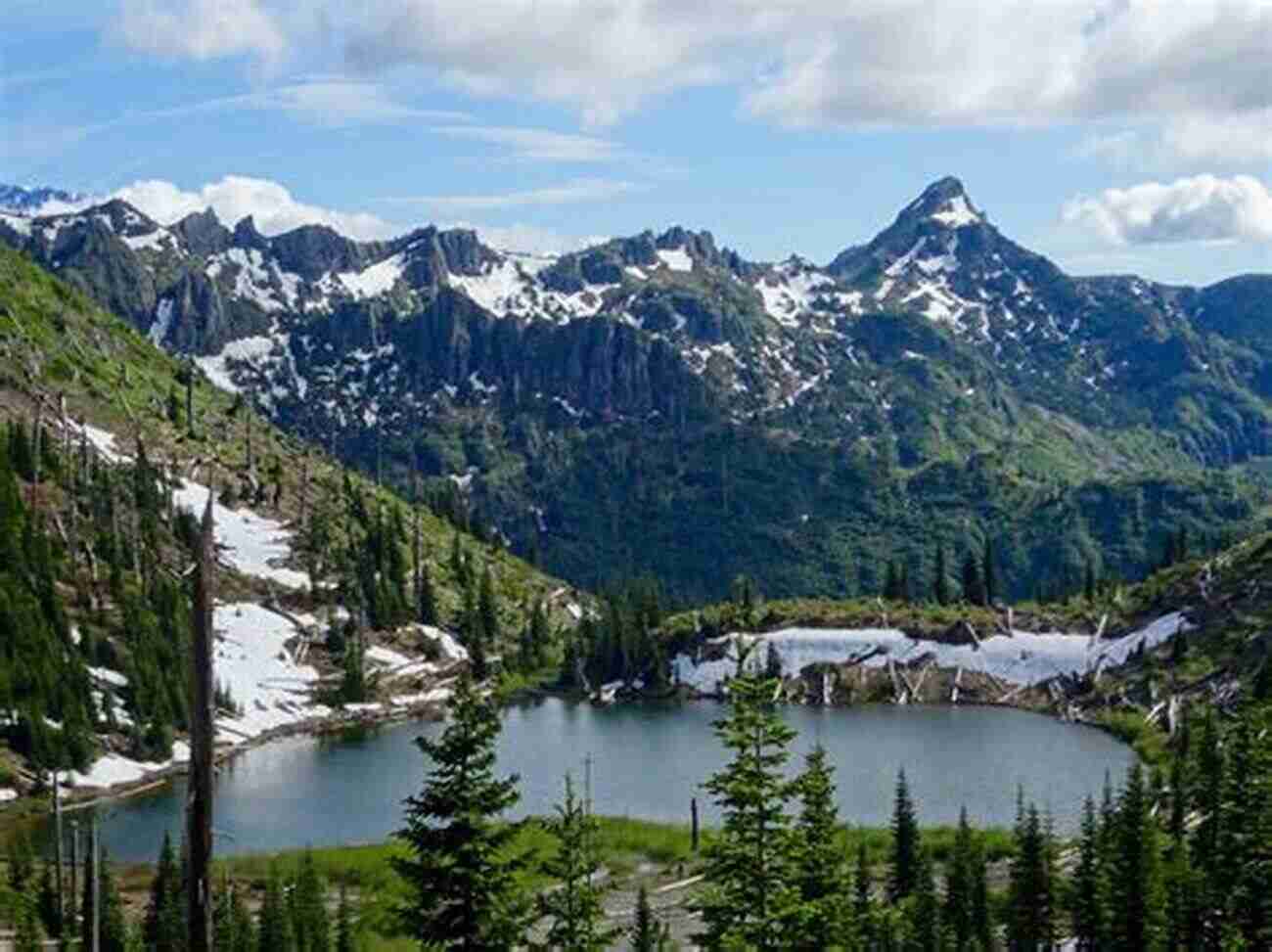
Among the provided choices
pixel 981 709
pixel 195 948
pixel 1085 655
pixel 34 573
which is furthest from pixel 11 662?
pixel 195 948

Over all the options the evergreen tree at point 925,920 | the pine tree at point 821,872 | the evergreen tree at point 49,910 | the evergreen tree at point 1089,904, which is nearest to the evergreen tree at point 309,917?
the evergreen tree at point 49,910

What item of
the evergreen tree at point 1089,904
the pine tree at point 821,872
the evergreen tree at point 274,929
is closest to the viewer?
the pine tree at point 821,872

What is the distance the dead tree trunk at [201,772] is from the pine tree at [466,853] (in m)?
15.8

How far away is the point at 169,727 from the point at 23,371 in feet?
238

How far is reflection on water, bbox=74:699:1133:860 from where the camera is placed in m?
118

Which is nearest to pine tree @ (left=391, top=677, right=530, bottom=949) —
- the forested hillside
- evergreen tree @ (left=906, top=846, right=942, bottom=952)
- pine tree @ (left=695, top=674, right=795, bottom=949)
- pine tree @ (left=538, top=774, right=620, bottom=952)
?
pine tree @ (left=695, top=674, right=795, bottom=949)

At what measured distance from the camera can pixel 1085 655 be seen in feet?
596

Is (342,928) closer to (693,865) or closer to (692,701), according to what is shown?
(693,865)

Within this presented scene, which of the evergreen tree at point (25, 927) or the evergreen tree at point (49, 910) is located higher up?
the evergreen tree at point (25, 927)

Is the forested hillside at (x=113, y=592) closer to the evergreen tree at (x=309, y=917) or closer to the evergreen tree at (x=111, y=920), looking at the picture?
the evergreen tree at (x=111, y=920)

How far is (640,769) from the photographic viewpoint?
467ft

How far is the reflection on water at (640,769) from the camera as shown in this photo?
388 feet

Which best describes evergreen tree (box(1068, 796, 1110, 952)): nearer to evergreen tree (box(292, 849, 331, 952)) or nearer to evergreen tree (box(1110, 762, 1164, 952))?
evergreen tree (box(1110, 762, 1164, 952))

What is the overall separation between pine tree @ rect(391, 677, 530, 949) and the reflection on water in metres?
74.8
